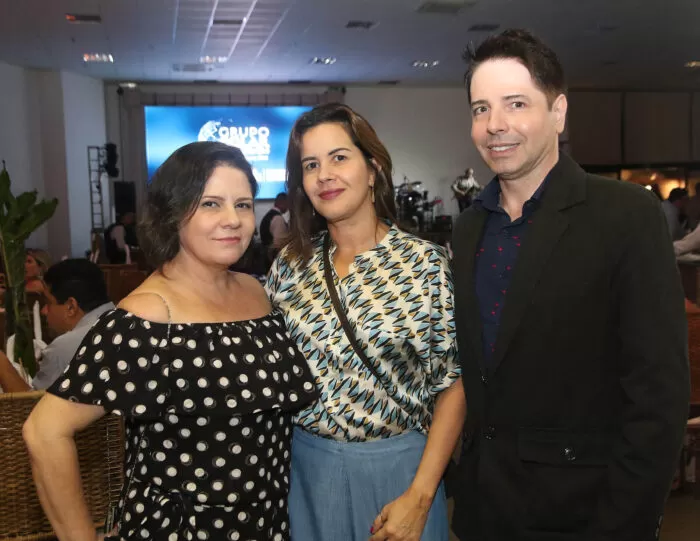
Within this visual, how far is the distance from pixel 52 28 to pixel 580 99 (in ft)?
34.5

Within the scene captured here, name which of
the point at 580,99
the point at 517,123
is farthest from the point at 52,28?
the point at 580,99

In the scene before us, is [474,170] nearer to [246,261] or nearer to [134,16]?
[134,16]

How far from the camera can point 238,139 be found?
1383 cm

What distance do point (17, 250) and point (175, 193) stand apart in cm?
180

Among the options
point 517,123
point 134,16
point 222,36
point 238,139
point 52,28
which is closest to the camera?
point 517,123

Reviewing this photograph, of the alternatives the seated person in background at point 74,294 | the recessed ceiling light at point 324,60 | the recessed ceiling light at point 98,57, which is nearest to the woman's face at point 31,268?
the seated person in background at point 74,294

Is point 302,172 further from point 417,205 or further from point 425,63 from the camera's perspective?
point 417,205

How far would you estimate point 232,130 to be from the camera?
13797 millimetres

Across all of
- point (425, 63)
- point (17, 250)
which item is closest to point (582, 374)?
point (17, 250)

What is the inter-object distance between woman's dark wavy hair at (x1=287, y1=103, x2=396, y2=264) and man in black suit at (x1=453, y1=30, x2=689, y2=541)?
351 millimetres

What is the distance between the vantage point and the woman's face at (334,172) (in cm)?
180

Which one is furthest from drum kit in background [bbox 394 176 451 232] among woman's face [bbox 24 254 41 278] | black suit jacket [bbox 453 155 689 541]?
black suit jacket [bbox 453 155 689 541]

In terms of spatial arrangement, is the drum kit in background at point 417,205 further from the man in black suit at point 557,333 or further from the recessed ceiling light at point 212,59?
the man in black suit at point 557,333

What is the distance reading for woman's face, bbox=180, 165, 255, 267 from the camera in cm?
163
